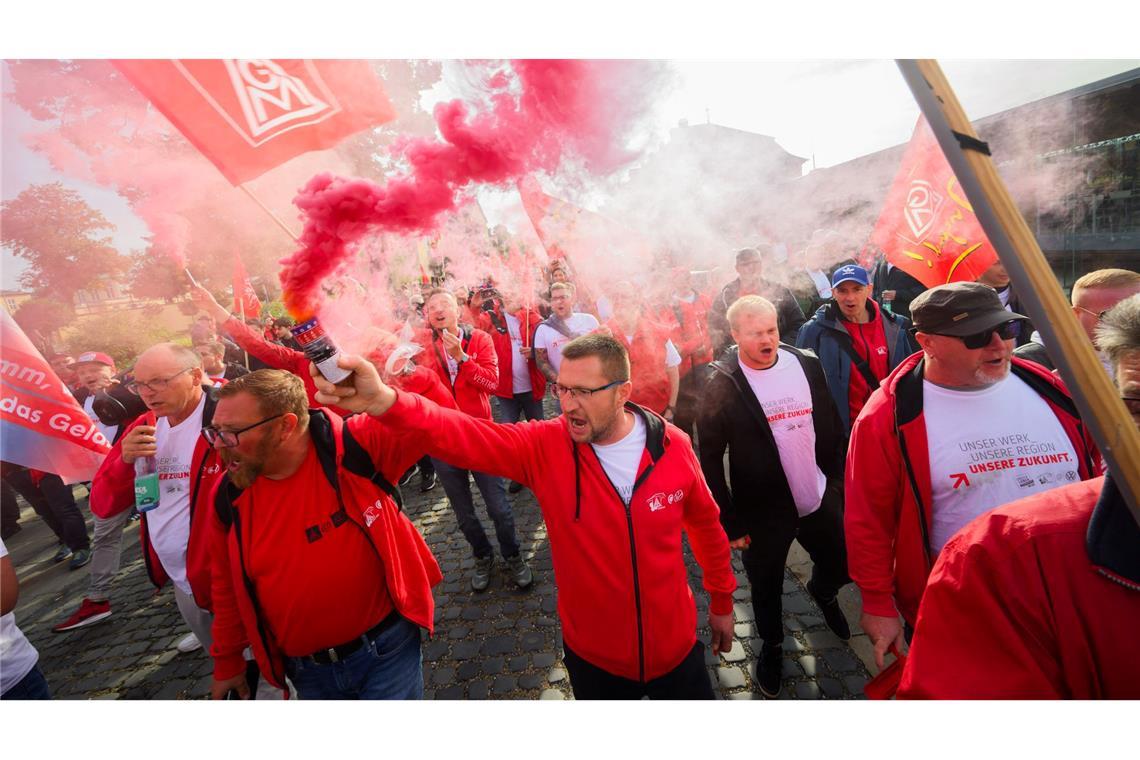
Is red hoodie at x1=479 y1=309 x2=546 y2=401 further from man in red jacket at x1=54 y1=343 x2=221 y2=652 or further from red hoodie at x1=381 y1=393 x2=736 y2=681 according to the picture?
red hoodie at x1=381 y1=393 x2=736 y2=681

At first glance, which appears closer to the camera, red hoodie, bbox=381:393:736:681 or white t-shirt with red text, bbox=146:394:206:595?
red hoodie, bbox=381:393:736:681

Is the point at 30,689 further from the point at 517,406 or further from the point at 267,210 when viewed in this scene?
the point at 517,406

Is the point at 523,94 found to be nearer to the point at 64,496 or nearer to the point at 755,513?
the point at 755,513

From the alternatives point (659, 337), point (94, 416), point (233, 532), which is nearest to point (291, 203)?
point (233, 532)

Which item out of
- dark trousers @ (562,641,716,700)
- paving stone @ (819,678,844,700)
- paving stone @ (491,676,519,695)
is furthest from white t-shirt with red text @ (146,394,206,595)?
paving stone @ (819,678,844,700)

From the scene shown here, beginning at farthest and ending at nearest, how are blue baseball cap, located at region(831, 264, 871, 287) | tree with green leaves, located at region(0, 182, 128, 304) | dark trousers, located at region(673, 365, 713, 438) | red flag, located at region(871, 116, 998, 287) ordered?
dark trousers, located at region(673, 365, 713, 438), blue baseball cap, located at region(831, 264, 871, 287), red flag, located at region(871, 116, 998, 287), tree with green leaves, located at region(0, 182, 128, 304)

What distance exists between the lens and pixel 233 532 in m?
2.02

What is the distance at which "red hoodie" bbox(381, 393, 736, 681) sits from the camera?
193cm

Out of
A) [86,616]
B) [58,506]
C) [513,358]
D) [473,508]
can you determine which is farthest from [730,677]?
[58,506]

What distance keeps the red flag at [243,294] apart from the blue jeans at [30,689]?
2.01 meters

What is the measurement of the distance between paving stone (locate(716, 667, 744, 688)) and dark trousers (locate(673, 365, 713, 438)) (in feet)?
8.86

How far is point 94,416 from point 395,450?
15.8ft

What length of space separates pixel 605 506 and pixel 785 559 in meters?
Result: 1.58

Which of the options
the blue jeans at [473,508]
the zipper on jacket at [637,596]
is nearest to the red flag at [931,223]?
the zipper on jacket at [637,596]
